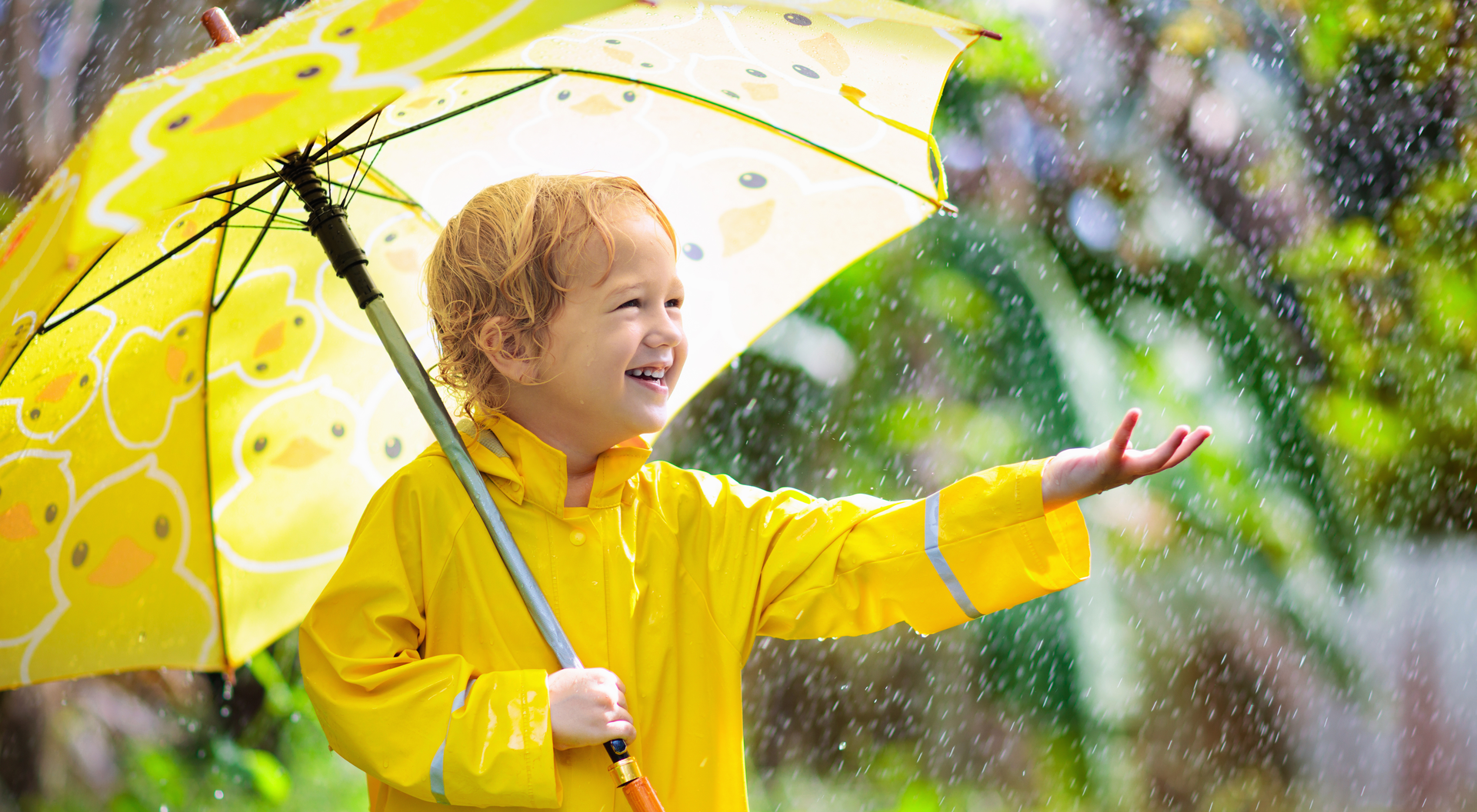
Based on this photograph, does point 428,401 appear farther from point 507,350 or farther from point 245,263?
point 245,263

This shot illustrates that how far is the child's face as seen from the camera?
1686mm

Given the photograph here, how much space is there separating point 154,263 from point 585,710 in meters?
1.17

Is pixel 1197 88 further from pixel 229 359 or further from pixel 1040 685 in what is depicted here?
pixel 229 359

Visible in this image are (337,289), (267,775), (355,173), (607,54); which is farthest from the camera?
(267,775)

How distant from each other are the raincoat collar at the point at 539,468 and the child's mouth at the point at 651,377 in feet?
0.35

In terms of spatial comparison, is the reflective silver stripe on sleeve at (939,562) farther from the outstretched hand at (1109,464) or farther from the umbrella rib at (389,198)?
the umbrella rib at (389,198)

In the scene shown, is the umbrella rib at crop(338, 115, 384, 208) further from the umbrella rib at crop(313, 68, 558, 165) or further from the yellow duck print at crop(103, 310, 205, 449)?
the yellow duck print at crop(103, 310, 205, 449)

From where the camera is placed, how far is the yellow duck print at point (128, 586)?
78.0 inches

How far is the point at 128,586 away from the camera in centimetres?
→ 203

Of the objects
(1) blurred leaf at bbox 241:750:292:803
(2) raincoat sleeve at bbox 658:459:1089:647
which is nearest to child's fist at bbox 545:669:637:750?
(2) raincoat sleeve at bbox 658:459:1089:647

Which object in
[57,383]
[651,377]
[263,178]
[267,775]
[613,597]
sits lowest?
[267,775]

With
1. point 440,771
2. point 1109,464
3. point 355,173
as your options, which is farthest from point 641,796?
point 355,173

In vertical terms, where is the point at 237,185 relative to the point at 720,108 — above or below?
above

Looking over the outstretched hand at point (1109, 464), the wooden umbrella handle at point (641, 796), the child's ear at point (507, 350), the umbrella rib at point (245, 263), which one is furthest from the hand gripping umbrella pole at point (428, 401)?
the outstretched hand at point (1109, 464)
